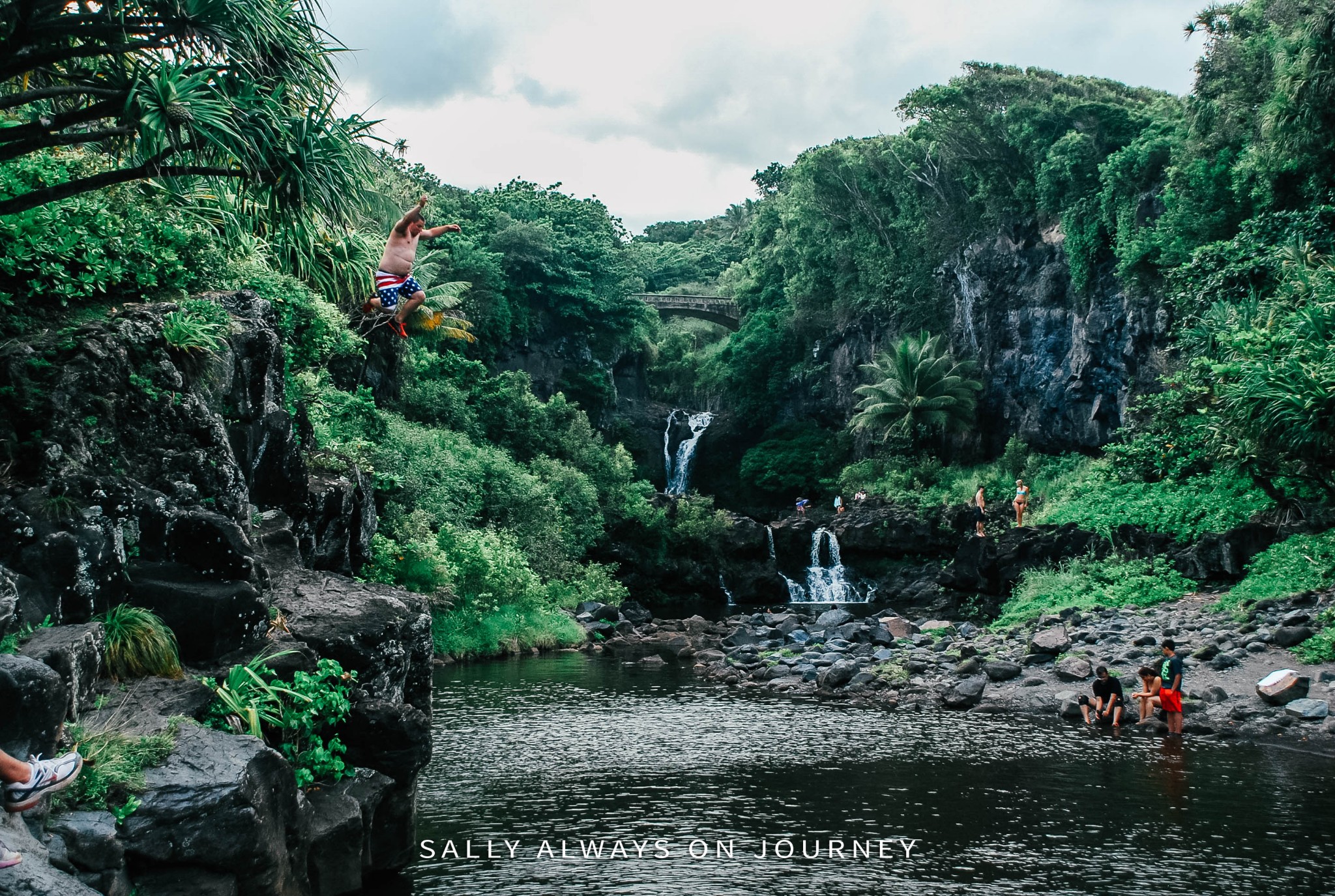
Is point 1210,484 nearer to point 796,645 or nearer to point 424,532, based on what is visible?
point 796,645

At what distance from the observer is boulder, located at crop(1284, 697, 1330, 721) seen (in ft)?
40.3

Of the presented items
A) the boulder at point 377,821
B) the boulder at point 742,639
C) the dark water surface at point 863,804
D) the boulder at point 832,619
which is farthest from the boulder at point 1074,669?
the boulder at point 377,821

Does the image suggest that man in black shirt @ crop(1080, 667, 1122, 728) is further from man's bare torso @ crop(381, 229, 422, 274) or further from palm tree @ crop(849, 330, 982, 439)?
palm tree @ crop(849, 330, 982, 439)

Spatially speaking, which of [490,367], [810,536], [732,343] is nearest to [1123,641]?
[810,536]

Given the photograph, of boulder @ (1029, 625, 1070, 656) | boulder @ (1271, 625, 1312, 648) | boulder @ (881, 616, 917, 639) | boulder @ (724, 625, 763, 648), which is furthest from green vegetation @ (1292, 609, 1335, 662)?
boulder @ (724, 625, 763, 648)

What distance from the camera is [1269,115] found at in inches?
849

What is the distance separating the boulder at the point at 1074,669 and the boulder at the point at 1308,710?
10.1ft

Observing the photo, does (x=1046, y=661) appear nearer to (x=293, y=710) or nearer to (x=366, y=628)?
(x=366, y=628)

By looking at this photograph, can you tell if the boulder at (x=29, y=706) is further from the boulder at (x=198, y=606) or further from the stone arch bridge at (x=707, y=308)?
the stone arch bridge at (x=707, y=308)

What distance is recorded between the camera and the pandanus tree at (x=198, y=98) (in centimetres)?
734

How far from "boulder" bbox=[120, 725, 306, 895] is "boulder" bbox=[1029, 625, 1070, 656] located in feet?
46.1

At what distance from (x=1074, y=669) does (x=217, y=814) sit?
1349cm

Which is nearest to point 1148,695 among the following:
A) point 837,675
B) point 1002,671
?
point 1002,671

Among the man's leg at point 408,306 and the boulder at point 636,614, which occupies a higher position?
the man's leg at point 408,306
